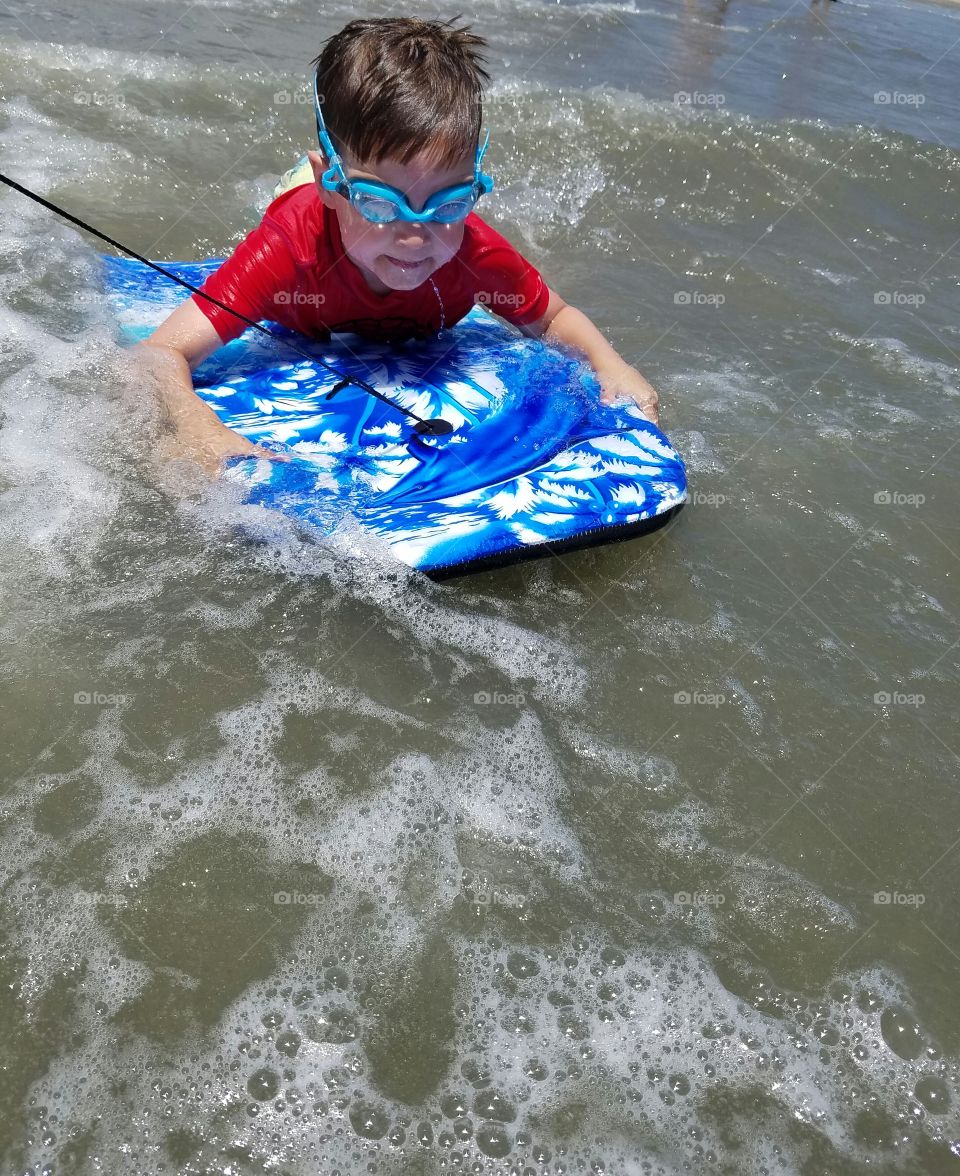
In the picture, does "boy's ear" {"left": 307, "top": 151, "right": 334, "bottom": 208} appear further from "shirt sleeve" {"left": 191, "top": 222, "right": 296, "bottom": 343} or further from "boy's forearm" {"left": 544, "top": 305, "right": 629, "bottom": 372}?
"boy's forearm" {"left": 544, "top": 305, "right": 629, "bottom": 372}

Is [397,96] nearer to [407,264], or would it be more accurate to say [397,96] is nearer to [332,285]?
Result: [407,264]

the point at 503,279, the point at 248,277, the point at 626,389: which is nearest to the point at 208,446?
the point at 248,277

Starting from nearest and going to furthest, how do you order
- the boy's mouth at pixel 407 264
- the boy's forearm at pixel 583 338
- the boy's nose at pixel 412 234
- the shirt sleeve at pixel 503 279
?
the boy's nose at pixel 412 234
the boy's mouth at pixel 407 264
the shirt sleeve at pixel 503 279
the boy's forearm at pixel 583 338

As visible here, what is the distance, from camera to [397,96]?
244 cm

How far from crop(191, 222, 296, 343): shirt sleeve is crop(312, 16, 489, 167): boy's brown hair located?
42 cm

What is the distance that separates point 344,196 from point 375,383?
67 centimetres

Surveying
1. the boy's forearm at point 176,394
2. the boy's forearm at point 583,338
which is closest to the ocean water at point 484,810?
the boy's forearm at point 176,394

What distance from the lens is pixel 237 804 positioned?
2.01 metres

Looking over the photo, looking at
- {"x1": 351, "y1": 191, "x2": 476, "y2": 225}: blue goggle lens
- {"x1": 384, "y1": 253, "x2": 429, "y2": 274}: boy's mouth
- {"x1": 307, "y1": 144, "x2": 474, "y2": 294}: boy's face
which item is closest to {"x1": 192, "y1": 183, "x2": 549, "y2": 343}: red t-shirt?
{"x1": 307, "y1": 144, "x2": 474, "y2": 294}: boy's face

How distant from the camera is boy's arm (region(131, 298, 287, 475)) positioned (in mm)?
2678

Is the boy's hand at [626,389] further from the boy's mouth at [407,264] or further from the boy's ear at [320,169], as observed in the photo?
the boy's ear at [320,169]

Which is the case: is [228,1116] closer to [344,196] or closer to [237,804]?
[237,804]

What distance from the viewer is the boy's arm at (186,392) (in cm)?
268

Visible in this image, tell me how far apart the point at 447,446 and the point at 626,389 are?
732mm
